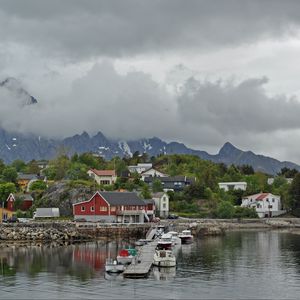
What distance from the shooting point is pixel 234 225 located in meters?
116

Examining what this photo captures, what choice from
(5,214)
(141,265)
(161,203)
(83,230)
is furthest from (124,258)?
(161,203)

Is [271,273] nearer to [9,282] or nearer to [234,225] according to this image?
[9,282]

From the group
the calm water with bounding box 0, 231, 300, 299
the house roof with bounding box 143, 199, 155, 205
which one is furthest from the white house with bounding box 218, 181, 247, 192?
the calm water with bounding box 0, 231, 300, 299

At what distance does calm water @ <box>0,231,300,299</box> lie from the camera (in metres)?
44.7

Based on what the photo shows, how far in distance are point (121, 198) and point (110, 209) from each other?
3.27m

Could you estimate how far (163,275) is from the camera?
172ft

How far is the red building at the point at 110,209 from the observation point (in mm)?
102875

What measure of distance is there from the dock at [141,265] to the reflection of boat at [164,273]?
702mm

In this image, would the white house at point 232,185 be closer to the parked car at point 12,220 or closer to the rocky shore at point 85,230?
the rocky shore at point 85,230

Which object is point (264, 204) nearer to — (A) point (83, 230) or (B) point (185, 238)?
(B) point (185, 238)

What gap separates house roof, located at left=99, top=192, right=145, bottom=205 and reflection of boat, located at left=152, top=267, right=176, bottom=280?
4754cm

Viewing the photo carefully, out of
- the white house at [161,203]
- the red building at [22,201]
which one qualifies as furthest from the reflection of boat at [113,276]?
the white house at [161,203]

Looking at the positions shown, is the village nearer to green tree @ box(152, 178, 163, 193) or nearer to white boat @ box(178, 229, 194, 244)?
green tree @ box(152, 178, 163, 193)

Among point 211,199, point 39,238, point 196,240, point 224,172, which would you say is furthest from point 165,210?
point 224,172
